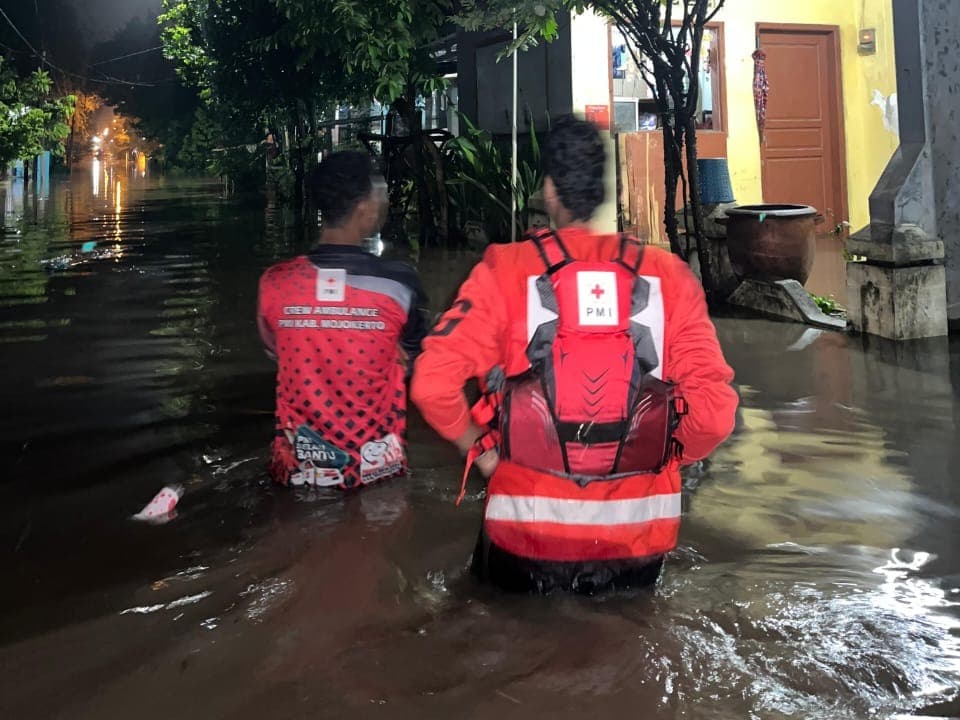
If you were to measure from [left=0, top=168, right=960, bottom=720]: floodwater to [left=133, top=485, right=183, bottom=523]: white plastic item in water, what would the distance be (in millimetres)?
79

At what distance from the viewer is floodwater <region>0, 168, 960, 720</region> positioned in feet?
8.93

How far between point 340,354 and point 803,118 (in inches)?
440

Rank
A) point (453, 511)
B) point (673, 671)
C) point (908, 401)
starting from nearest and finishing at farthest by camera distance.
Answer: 1. point (673, 671)
2. point (453, 511)
3. point (908, 401)

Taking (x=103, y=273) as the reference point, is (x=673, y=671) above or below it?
below

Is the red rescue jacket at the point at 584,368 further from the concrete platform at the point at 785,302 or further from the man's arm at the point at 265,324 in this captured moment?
the concrete platform at the point at 785,302

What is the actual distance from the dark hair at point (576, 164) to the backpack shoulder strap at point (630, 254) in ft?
0.47

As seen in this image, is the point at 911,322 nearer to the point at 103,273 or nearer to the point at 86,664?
the point at 86,664

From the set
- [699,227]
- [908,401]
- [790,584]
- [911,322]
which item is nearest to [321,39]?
[699,227]

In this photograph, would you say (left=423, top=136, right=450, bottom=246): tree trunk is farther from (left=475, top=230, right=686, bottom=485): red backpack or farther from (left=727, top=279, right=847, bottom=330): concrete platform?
(left=475, top=230, right=686, bottom=485): red backpack

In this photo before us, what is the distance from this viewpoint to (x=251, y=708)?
2627 millimetres

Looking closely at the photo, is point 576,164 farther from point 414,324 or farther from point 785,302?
point 785,302

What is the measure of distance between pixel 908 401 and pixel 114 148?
301 feet

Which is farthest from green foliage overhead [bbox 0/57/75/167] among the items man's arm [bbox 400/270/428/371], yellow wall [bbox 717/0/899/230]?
man's arm [bbox 400/270/428/371]

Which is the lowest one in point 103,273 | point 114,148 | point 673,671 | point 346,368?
point 673,671
